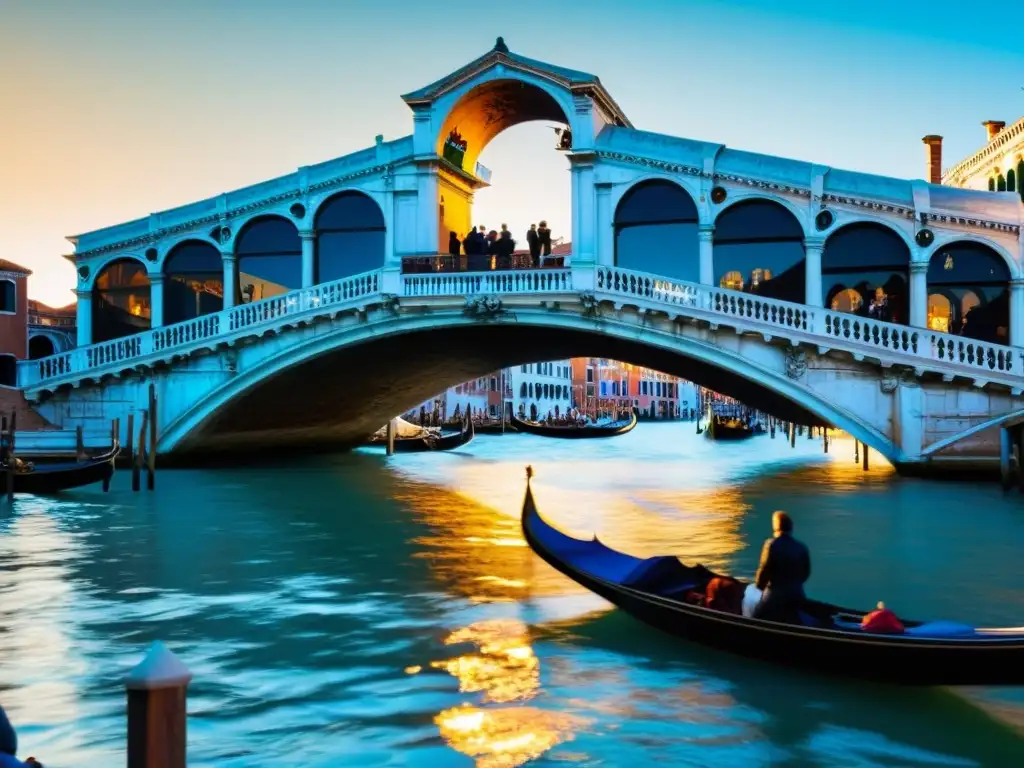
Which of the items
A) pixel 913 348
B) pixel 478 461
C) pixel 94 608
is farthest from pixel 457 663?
pixel 478 461

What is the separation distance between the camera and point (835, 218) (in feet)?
52.1

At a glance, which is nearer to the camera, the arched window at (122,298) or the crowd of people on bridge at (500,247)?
the crowd of people on bridge at (500,247)

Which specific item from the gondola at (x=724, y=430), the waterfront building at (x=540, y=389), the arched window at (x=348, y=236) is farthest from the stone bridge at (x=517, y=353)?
the waterfront building at (x=540, y=389)

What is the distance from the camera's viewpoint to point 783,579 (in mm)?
4898

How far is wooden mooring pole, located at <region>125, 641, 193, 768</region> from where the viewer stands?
230cm

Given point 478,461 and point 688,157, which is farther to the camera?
point 478,461

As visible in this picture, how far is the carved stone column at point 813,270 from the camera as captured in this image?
52.6 ft

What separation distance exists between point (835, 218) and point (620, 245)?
3.32 m

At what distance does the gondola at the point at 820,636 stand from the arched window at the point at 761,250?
1094cm

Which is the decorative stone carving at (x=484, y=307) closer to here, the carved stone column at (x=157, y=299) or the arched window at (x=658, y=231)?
the arched window at (x=658, y=231)

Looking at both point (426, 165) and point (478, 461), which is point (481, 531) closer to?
point (426, 165)

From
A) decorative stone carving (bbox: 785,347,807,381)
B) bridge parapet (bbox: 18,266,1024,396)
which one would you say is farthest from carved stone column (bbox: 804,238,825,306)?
decorative stone carving (bbox: 785,347,807,381)

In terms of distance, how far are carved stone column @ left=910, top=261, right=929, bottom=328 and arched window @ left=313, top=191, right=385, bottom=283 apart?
28.0ft

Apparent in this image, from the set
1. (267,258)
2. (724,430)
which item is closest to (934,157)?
(267,258)
